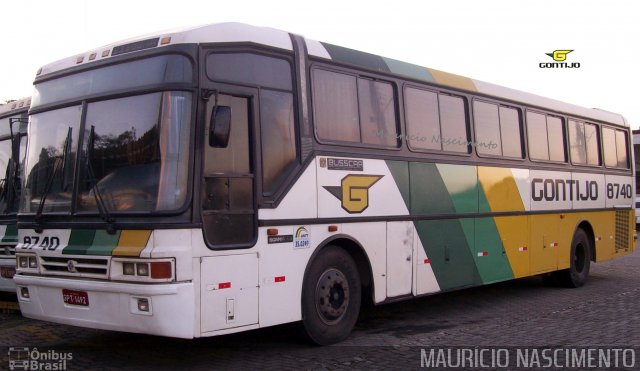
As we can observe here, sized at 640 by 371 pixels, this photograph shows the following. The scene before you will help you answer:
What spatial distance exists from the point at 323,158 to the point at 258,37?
5.14 ft

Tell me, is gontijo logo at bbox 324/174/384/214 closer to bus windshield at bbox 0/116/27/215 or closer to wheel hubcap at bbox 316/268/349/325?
wheel hubcap at bbox 316/268/349/325

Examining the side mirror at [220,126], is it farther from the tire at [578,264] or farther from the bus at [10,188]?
the tire at [578,264]

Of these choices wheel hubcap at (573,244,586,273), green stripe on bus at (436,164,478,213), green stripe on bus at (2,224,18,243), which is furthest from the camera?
wheel hubcap at (573,244,586,273)

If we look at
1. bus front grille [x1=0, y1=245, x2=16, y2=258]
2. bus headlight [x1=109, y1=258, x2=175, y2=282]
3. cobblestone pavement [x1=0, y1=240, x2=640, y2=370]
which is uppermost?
bus front grille [x1=0, y1=245, x2=16, y2=258]

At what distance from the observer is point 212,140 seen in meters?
6.38

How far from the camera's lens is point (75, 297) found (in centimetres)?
673

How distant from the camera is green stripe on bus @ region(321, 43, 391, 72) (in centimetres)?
823

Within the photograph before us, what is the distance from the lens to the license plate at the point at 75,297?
6621mm

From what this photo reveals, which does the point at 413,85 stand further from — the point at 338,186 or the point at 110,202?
the point at 110,202

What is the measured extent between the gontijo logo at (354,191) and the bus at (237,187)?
0.02 m

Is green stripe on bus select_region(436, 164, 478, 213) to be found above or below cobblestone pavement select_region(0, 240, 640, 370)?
above

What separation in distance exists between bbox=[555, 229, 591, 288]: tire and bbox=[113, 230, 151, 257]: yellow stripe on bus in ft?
31.6

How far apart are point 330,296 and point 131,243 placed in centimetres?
254

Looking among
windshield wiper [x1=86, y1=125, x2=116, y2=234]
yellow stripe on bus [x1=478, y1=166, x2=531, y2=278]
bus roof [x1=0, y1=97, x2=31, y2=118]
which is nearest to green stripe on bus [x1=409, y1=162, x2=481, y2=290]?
yellow stripe on bus [x1=478, y1=166, x2=531, y2=278]
